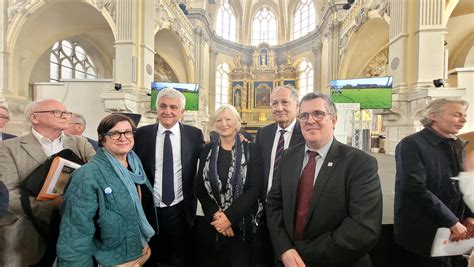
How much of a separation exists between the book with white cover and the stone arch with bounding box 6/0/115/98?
27.4ft

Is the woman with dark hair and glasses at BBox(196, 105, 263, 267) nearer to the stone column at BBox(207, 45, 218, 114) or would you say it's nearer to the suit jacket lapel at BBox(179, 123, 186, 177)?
the suit jacket lapel at BBox(179, 123, 186, 177)

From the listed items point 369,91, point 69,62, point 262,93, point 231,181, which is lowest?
point 231,181

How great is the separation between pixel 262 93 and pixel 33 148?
1856cm

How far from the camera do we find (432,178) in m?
1.60

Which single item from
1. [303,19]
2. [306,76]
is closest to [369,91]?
[306,76]

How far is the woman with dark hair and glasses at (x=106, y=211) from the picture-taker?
1.27 m

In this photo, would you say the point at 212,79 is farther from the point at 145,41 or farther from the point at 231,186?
the point at 231,186

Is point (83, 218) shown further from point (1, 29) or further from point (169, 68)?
point (169, 68)

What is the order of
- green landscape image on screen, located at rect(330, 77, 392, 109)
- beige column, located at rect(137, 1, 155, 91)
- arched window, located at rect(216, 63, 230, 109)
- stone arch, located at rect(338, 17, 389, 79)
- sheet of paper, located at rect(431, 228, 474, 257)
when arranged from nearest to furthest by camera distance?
sheet of paper, located at rect(431, 228, 474, 257) < green landscape image on screen, located at rect(330, 77, 392, 109) < beige column, located at rect(137, 1, 155, 91) < stone arch, located at rect(338, 17, 389, 79) < arched window, located at rect(216, 63, 230, 109)

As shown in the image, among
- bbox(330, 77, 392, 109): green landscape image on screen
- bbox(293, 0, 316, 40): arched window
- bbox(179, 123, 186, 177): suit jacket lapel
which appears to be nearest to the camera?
bbox(179, 123, 186, 177): suit jacket lapel

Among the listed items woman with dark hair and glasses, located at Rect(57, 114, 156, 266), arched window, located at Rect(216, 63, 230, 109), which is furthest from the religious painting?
woman with dark hair and glasses, located at Rect(57, 114, 156, 266)

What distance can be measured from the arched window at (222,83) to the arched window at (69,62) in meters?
8.45

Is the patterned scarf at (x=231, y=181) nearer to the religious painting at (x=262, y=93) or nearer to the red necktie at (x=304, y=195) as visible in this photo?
the red necktie at (x=304, y=195)

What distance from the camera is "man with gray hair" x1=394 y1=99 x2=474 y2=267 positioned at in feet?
5.12
